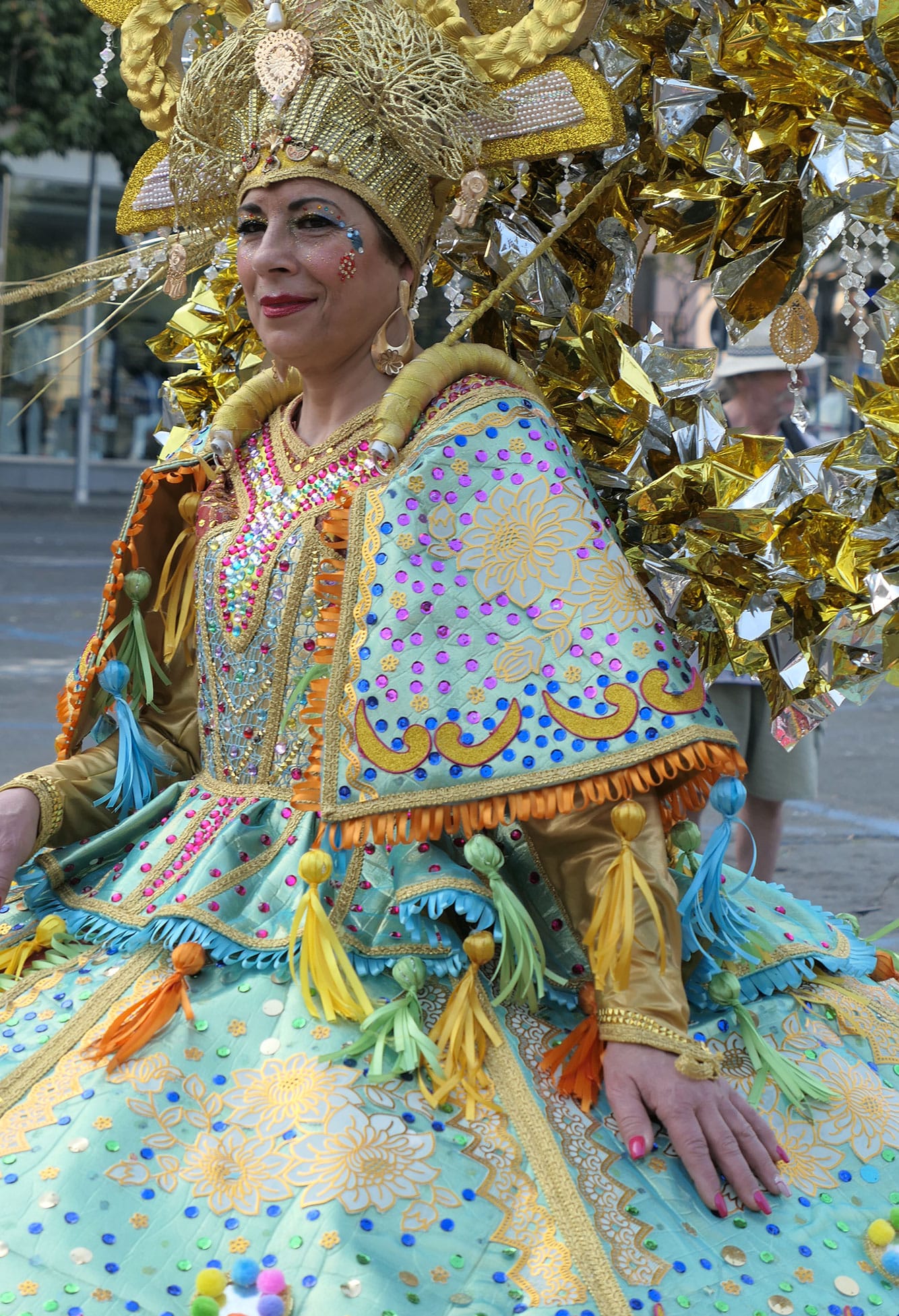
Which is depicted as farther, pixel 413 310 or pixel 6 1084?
pixel 413 310

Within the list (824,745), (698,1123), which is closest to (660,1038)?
(698,1123)

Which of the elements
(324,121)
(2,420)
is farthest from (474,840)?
(2,420)

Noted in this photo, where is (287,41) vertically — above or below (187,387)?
above

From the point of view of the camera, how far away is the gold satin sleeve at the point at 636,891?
2080mm

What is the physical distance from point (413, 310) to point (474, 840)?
0.89 m

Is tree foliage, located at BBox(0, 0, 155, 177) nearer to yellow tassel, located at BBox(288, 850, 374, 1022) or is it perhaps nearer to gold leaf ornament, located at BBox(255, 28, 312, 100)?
gold leaf ornament, located at BBox(255, 28, 312, 100)

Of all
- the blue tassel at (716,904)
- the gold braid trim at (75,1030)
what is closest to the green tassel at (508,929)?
the blue tassel at (716,904)

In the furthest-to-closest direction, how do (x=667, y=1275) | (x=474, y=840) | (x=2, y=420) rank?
(x=2, y=420) → (x=474, y=840) → (x=667, y=1275)

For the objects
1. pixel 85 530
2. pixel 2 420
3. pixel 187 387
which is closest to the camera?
pixel 187 387

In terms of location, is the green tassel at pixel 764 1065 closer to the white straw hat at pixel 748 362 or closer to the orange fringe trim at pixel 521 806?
the orange fringe trim at pixel 521 806

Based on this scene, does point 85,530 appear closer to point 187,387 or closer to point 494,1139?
point 187,387

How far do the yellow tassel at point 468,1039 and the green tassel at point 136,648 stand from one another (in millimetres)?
862

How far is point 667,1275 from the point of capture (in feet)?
6.37

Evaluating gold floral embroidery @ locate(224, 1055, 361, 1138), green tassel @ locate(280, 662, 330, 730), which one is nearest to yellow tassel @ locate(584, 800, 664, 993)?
gold floral embroidery @ locate(224, 1055, 361, 1138)
